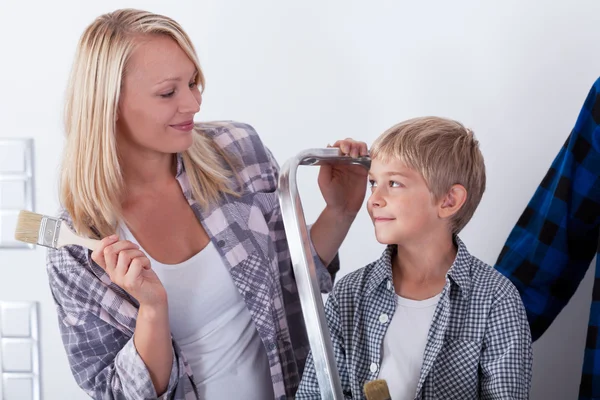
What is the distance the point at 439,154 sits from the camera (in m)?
1.20

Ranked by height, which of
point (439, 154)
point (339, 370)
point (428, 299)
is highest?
point (439, 154)

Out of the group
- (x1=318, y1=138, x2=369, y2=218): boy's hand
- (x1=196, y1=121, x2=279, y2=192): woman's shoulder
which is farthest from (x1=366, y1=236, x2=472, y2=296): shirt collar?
(x1=196, y1=121, x2=279, y2=192): woman's shoulder

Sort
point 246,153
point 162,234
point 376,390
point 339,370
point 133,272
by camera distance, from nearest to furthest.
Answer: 1. point 376,390
2. point 133,272
3. point 339,370
4. point 162,234
5. point 246,153

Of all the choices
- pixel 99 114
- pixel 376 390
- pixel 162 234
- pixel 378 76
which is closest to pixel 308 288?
pixel 376 390

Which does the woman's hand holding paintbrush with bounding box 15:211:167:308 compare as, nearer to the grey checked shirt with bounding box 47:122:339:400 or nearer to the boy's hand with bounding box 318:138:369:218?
the grey checked shirt with bounding box 47:122:339:400

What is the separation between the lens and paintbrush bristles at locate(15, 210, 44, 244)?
3.77ft

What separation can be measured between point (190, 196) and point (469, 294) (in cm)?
50

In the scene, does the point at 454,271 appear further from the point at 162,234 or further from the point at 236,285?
the point at 162,234

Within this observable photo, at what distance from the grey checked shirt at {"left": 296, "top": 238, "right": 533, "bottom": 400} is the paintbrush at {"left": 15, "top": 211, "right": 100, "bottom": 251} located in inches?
15.7

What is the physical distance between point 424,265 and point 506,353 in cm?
19

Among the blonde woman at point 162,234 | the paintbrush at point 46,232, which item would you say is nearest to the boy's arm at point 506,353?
the blonde woman at point 162,234

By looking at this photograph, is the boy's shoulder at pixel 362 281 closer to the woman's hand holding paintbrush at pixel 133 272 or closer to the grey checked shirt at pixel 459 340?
the grey checked shirt at pixel 459 340

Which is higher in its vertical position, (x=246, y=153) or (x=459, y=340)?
(x=246, y=153)

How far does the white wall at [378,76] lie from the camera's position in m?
1.55
